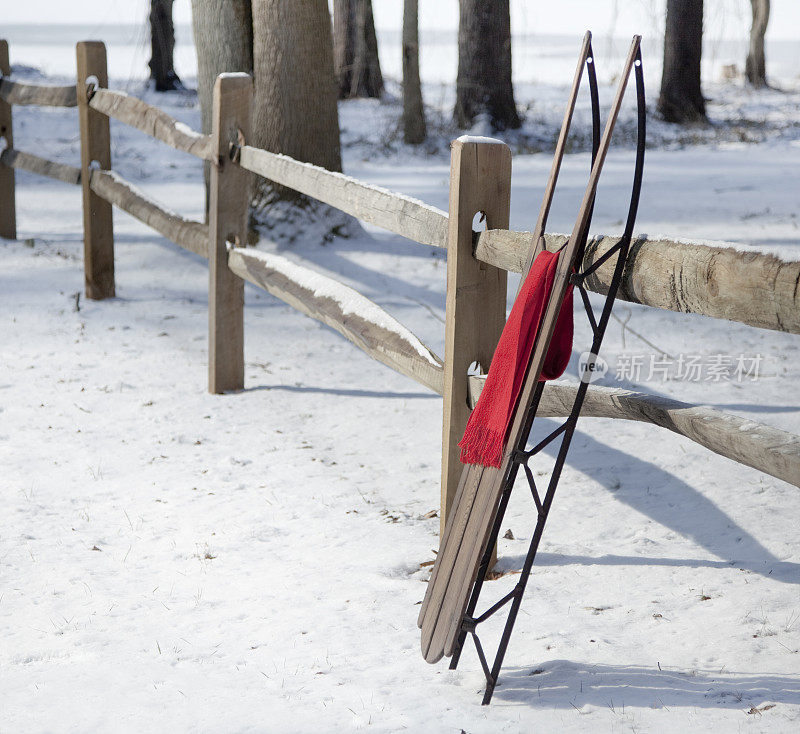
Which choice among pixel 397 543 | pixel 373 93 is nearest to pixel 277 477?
pixel 397 543

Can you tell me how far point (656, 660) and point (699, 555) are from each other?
0.75 meters

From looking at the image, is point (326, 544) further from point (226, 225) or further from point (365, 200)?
point (226, 225)

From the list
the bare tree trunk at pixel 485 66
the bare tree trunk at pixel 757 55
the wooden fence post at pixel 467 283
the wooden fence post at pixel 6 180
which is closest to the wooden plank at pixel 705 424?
the wooden fence post at pixel 467 283

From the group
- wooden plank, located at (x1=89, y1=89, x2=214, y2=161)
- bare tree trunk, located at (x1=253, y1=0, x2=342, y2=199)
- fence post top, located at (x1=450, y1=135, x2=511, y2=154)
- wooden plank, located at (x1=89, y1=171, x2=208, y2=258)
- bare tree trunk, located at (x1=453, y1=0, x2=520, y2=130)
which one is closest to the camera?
fence post top, located at (x1=450, y1=135, x2=511, y2=154)

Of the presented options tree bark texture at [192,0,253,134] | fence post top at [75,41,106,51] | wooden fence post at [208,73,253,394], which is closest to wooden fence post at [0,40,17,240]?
tree bark texture at [192,0,253,134]

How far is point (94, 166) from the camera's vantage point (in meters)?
6.33

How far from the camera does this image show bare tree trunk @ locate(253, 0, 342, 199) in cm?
730

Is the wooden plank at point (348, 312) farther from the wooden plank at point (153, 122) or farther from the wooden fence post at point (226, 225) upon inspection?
the wooden plank at point (153, 122)

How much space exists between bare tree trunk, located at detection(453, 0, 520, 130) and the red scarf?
12372mm

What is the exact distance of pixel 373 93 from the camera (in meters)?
19.1

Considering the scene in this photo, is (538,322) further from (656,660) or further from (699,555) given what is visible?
(699,555)

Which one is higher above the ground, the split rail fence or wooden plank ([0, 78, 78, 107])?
wooden plank ([0, 78, 78, 107])

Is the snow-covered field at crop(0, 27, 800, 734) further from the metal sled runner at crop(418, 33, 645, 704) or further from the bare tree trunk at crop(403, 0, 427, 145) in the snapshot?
the bare tree trunk at crop(403, 0, 427, 145)

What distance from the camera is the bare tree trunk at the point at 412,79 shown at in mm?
12148
